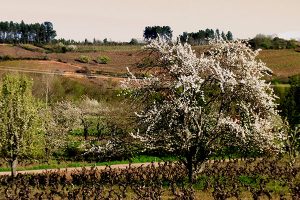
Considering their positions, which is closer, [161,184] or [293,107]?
[161,184]

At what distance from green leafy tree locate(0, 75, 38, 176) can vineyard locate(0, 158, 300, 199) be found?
Answer: 96.7 inches

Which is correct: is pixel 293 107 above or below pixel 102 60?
above

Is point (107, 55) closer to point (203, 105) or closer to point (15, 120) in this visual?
point (15, 120)

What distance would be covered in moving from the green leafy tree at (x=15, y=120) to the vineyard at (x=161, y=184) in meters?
2.46

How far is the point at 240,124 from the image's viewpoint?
2842cm

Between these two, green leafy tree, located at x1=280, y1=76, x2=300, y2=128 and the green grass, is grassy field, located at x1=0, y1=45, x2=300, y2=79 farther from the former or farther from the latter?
the green grass

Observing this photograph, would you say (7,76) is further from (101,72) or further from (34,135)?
(101,72)

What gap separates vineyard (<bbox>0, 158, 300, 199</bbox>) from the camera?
24.5m

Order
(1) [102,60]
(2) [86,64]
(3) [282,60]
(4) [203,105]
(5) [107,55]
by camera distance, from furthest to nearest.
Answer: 1. (5) [107,55]
2. (1) [102,60]
3. (2) [86,64]
4. (3) [282,60]
5. (4) [203,105]

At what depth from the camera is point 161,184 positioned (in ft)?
90.3

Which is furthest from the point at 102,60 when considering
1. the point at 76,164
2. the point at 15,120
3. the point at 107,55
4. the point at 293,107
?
the point at 15,120

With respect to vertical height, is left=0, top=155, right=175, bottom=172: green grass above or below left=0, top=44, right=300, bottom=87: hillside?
below

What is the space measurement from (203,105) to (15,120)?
1303 cm

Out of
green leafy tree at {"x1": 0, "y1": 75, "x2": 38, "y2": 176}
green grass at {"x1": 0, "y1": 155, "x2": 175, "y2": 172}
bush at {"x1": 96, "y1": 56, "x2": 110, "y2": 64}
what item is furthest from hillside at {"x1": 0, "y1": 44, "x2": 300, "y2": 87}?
green leafy tree at {"x1": 0, "y1": 75, "x2": 38, "y2": 176}
